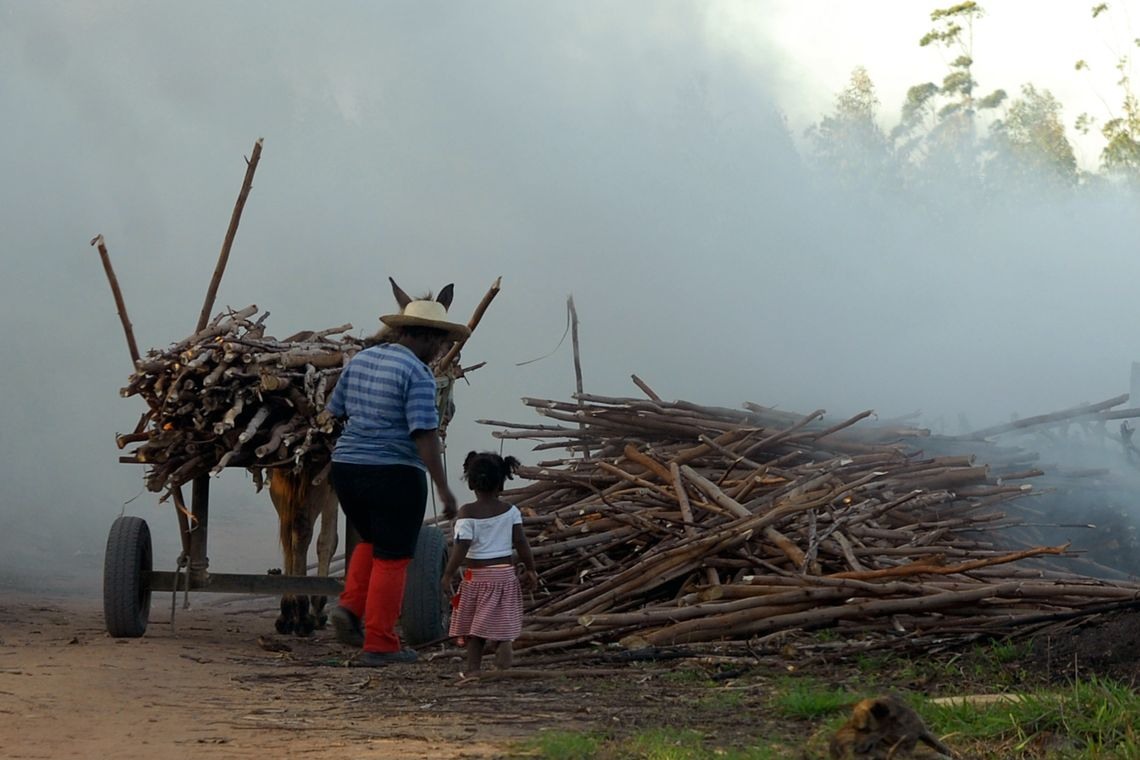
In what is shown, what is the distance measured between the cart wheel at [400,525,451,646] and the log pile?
0.55 m

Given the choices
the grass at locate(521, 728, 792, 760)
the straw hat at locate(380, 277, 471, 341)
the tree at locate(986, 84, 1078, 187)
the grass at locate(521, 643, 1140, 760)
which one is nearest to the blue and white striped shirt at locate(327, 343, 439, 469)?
the straw hat at locate(380, 277, 471, 341)

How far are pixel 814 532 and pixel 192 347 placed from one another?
3.85 metres

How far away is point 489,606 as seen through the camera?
6629 mm

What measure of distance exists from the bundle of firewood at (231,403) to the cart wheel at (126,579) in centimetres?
34

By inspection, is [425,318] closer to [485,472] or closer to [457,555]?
[485,472]

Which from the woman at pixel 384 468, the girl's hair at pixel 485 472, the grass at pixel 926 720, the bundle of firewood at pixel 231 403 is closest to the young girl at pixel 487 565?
the girl's hair at pixel 485 472

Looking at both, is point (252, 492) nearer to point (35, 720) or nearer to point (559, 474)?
point (559, 474)

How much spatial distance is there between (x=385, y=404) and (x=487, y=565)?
3.30 ft

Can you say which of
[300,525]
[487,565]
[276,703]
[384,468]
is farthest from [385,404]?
[300,525]

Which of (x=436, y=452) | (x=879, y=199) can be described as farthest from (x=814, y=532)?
(x=879, y=199)

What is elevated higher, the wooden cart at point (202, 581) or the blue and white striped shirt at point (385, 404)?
the blue and white striped shirt at point (385, 404)

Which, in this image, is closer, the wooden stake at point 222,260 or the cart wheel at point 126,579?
the cart wheel at point 126,579

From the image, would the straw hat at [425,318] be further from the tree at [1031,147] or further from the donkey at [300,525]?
the tree at [1031,147]

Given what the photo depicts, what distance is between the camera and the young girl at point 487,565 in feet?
21.8
